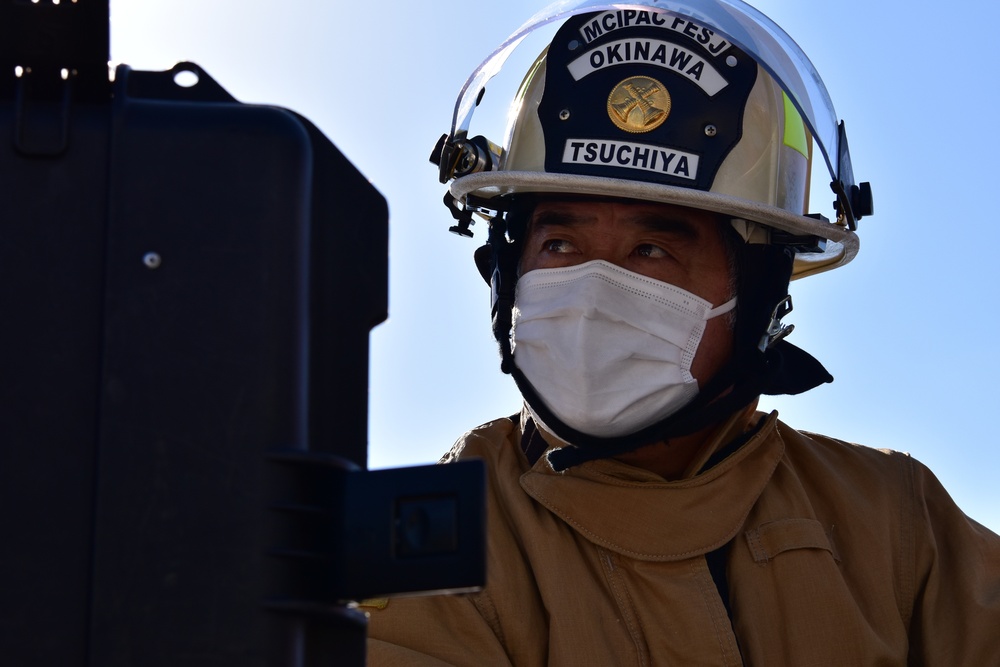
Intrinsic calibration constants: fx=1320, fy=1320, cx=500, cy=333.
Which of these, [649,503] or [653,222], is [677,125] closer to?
[653,222]

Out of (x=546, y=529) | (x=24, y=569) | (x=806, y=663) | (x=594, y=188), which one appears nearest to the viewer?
(x=24, y=569)

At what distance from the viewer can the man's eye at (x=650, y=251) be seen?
3.36 m

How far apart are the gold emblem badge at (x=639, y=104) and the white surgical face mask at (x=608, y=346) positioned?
0.41 meters

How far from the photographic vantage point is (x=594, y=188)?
332 cm

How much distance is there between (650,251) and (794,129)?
0.61 metres

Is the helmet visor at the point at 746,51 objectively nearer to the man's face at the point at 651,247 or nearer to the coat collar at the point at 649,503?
the man's face at the point at 651,247

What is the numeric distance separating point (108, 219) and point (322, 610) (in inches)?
15.5

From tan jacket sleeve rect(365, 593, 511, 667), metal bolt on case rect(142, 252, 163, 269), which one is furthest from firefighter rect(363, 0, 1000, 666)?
metal bolt on case rect(142, 252, 163, 269)

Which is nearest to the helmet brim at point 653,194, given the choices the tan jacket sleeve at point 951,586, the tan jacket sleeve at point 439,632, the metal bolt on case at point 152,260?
the tan jacket sleeve at point 951,586

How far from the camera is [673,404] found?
3.20 metres

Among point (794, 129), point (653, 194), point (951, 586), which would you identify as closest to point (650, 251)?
point (653, 194)

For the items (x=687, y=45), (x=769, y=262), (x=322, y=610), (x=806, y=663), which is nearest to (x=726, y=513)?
(x=806, y=663)

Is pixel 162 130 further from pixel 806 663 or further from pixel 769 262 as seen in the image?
Result: pixel 769 262

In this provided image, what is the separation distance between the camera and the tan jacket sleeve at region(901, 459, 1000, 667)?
2975mm
